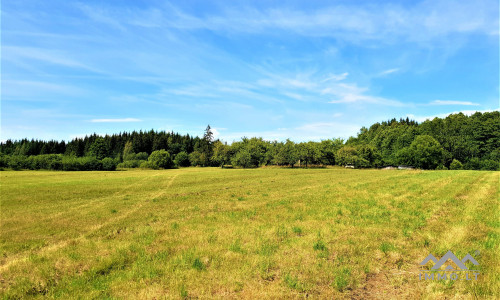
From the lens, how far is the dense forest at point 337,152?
330ft

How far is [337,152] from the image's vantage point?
390 ft

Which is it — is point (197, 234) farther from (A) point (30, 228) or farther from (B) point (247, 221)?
(A) point (30, 228)

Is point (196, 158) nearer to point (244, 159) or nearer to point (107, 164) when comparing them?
point (244, 159)

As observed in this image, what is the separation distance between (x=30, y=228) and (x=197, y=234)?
1055cm

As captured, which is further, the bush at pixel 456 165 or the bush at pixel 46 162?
the bush at pixel 456 165

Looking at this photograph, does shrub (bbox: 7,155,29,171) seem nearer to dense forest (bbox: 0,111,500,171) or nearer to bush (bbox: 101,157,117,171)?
dense forest (bbox: 0,111,500,171)

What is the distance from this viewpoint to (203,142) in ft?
502

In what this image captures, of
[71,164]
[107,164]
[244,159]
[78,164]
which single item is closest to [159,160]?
[107,164]

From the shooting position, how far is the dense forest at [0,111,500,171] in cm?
10050

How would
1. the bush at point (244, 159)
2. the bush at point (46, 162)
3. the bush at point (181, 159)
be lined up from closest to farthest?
the bush at point (46, 162)
the bush at point (244, 159)
the bush at point (181, 159)

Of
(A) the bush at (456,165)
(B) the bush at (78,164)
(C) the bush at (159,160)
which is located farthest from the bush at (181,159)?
(A) the bush at (456,165)

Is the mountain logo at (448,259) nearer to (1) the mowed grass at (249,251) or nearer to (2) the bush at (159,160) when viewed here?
(1) the mowed grass at (249,251)

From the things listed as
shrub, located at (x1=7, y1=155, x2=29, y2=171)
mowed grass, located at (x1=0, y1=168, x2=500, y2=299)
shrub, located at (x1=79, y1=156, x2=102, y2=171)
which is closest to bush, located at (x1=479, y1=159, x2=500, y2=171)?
mowed grass, located at (x1=0, y1=168, x2=500, y2=299)

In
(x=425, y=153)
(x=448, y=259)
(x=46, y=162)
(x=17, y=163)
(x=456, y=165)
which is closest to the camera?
(x=448, y=259)
